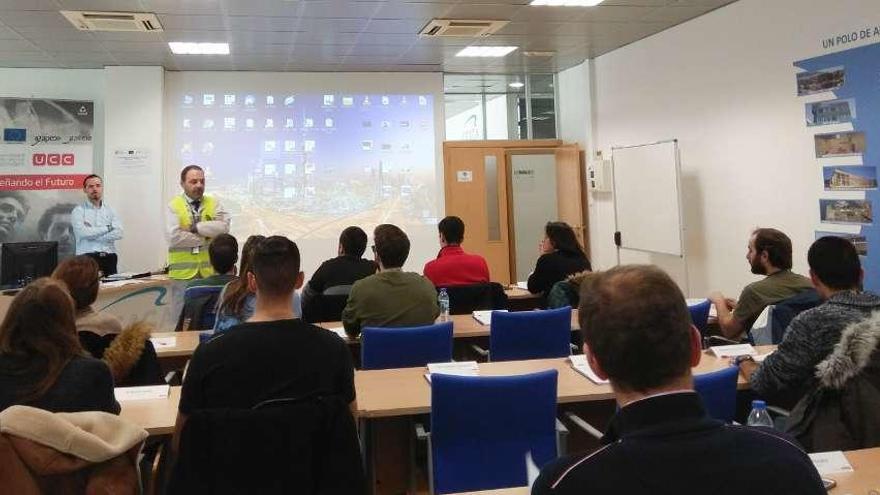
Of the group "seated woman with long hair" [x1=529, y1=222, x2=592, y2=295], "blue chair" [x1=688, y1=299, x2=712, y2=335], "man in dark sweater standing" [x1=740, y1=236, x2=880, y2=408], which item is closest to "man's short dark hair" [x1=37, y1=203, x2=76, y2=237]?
"seated woman with long hair" [x1=529, y1=222, x2=592, y2=295]

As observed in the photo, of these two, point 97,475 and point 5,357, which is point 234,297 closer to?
point 5,357

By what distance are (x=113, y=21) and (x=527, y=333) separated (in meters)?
4.60

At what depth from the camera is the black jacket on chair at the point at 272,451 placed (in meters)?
1.60

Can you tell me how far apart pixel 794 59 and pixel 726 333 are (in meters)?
2.88

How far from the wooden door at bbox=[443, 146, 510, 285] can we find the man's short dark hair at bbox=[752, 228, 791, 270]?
→ 520 cm

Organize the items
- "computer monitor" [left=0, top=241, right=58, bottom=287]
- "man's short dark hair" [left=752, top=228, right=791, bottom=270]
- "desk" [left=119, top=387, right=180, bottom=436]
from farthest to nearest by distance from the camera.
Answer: "computer monitor" [left=0, top=241, right=58, bottom=287]
"man's short dark hair" [left=752, top=228, right=791, bottom=270]
"desk" [left=119, top=387, right=180, bottom=436]

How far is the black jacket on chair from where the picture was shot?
5.26ft

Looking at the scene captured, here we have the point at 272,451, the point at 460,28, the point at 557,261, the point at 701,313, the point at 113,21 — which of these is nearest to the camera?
the point at 272,451

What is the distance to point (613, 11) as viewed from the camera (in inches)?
234

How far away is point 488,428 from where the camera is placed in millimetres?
2297

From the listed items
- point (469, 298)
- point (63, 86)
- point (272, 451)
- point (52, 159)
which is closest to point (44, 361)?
point (272, 451)

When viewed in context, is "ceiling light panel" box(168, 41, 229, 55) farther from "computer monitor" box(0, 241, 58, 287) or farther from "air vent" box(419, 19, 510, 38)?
"computer monitor" box(0, 241, 58, 287)

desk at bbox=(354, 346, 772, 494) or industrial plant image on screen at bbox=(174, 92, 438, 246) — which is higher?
industrial plant image on screen at bbox=(174, 92, 438, 246)

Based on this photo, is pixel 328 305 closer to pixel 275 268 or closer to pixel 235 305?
pixel 235 305
